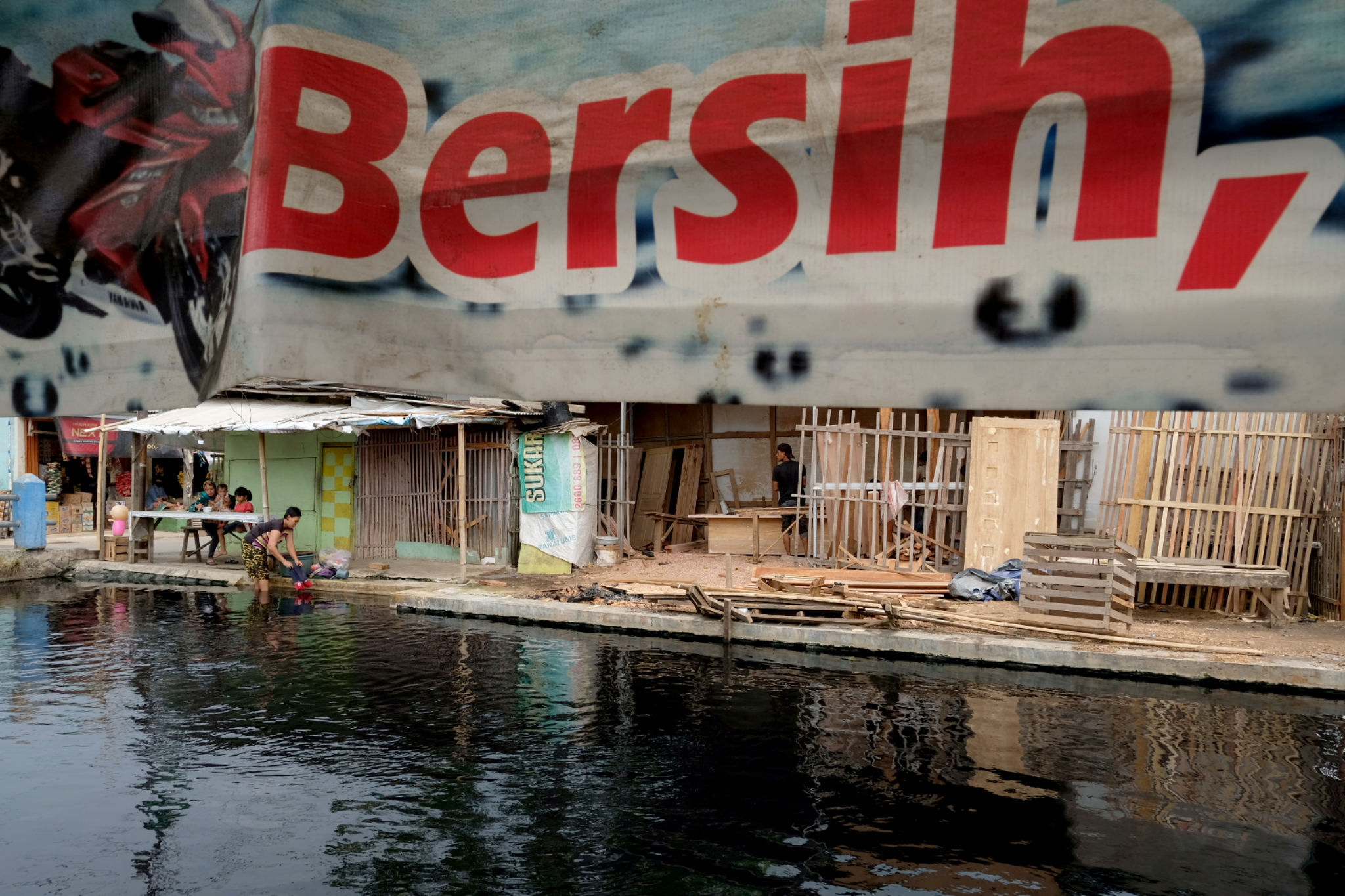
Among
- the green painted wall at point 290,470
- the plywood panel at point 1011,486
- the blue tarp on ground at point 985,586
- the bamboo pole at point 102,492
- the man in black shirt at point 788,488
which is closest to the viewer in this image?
the blue tarp on ground at point 985,586

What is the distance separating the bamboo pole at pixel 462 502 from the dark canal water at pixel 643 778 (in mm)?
4613

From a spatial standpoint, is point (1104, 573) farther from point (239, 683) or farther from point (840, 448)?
point (239, 683)

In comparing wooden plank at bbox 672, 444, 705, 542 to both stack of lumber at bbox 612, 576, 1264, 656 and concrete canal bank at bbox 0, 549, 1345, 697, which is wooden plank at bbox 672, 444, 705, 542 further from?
stack of lumber at bbox 612, 576, 1264, 656

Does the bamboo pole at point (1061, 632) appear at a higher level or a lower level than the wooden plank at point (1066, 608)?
lower

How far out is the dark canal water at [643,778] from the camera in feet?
21.3

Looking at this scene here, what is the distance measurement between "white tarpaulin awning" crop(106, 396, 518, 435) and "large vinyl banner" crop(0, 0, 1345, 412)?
1567cm

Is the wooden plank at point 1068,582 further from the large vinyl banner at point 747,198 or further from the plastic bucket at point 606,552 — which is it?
the large vinyl banner at point 747,198

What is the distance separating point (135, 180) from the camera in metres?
1.68

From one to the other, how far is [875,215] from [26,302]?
1.56 meters

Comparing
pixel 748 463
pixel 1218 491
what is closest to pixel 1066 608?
pixel 1218 491

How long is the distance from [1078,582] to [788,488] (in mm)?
6204

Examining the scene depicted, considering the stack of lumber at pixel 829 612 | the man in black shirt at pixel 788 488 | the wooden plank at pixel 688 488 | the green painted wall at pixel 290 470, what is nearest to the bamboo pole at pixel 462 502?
the green painted wall at pixel 290 470

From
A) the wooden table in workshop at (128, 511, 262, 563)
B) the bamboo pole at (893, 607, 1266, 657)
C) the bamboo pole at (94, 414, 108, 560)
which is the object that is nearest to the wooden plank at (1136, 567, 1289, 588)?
the bamboo pole at (893, 607, 1266, 657)

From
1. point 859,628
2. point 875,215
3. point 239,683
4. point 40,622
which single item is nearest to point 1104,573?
point 859,628
